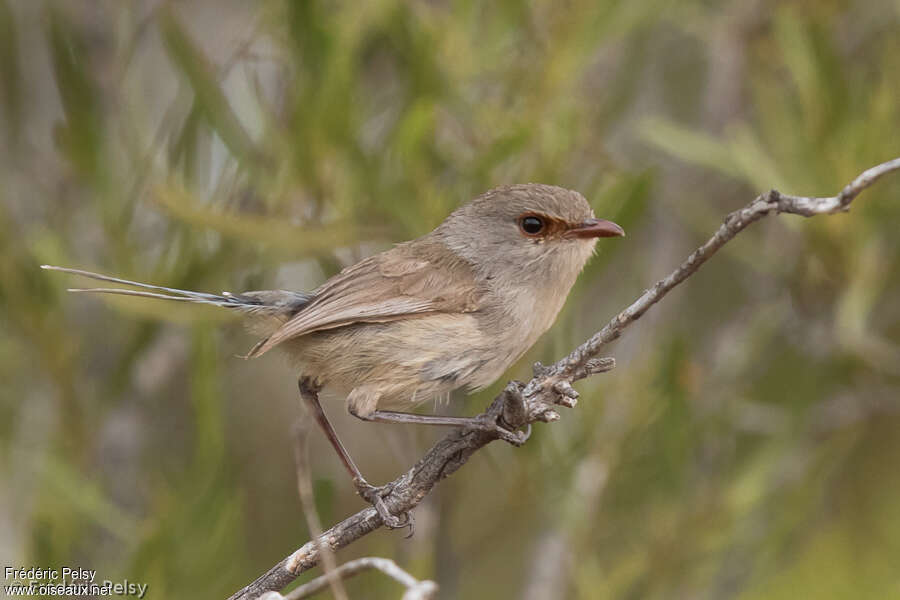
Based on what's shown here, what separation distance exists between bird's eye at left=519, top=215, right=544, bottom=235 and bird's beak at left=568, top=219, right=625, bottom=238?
0.38 feet

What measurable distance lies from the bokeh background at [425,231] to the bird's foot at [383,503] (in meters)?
0.28

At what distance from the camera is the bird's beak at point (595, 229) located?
3.13 metres

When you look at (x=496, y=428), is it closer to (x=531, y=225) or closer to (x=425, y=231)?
(x=531, y=225)

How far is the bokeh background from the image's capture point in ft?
11.8

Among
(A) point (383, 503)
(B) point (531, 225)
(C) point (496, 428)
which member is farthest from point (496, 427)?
(B) point (531, 225)

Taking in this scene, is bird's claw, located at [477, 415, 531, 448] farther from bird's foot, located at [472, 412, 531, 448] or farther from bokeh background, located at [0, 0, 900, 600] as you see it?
bokeh background, located at [0, 0, 900, 600]

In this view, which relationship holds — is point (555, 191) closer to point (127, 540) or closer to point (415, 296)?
point (415, 296)

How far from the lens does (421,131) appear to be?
327cm

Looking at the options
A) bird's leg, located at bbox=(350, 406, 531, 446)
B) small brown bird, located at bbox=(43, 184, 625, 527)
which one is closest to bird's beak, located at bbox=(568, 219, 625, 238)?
small brown bird, located at bbox=(43, 184, 625, 527)

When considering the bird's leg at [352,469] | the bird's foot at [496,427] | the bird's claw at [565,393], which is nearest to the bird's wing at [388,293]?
the bird's leg at [352,469]

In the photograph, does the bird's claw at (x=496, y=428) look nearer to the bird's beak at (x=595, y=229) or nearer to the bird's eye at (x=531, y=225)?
the bird's beak at (x=595, y=229)

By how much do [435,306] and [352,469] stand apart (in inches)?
20.4

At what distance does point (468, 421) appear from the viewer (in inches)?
94.3

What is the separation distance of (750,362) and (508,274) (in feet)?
5.52
